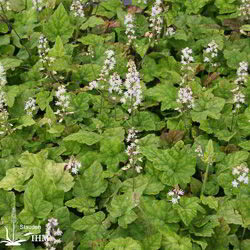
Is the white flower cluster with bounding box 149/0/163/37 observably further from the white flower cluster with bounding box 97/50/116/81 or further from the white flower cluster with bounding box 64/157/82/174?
the white flower cluster with bounding box 64/157/82/174

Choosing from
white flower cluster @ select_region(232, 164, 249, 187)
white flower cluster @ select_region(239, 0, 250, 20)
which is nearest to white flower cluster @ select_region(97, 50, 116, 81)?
white flower cluster @ select_region(232, 164, 249, 187)

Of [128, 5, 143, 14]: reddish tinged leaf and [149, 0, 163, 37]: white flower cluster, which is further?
[128, 5, 143, 14]: reddish tinged leaf

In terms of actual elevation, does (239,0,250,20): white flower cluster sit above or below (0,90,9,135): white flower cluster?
above

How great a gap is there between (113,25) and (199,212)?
3.47 meters

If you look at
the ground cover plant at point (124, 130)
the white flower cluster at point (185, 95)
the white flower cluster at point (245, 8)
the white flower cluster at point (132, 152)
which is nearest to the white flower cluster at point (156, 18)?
the ground cover plant at point (124, 130)

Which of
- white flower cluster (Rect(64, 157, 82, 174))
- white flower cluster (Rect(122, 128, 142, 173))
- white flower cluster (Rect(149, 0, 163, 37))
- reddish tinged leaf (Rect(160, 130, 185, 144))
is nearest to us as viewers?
white flower cluster (Rect(64, 157, 82, 174))

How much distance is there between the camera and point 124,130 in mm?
Answer: 4875

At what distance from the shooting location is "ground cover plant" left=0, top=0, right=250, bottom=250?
3.98m

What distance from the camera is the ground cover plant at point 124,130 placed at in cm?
398

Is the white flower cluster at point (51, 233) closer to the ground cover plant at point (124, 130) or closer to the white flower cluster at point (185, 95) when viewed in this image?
the ground cover plant at point (124, 130)

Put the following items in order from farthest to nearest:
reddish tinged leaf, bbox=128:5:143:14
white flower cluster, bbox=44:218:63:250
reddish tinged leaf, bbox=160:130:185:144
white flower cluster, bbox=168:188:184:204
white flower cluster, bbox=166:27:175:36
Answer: reddish tinged leaf, bbox=128:5:143:14
white flower cluster, bbox=166:27:175:36
reddish tinged leaf, bbox=160:130:185:144
white flower cluster, bbox=168:188:184:204
white flower cluster, bbox=44:218:63:250

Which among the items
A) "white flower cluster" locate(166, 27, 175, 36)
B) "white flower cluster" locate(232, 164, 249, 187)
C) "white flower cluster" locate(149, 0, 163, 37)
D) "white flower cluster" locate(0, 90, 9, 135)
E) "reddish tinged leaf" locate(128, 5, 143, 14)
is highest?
"reddish tinged leaf" locate(128, 5, 143, 14)

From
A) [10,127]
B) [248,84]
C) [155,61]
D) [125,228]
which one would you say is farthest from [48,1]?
[125,228]

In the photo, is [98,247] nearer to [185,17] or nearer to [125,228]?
[125,228]
